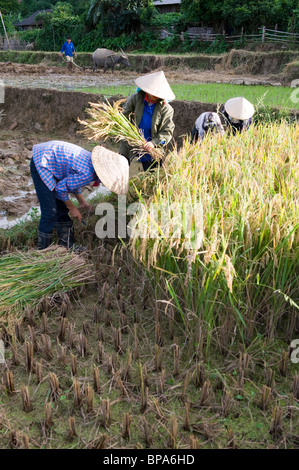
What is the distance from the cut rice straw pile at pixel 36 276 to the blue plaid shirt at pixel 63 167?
424 millimetres

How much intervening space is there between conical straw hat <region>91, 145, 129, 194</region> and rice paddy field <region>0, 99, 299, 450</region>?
0.30m

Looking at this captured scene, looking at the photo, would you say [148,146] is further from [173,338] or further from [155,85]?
[173,338]

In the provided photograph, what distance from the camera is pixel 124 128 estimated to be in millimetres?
3488

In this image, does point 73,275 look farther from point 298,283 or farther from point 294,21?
point 294,21

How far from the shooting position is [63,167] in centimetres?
296

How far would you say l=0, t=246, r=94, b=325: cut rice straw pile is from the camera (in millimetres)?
2607

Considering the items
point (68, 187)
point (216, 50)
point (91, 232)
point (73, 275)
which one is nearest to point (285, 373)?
point (73, 275)

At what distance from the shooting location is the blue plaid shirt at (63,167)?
287cm

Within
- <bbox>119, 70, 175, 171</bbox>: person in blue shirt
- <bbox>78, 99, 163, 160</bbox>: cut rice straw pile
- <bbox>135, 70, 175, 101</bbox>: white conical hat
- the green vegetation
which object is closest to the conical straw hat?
<bbox>78, 99, 163, 160</bbox>: cut rice straw pile

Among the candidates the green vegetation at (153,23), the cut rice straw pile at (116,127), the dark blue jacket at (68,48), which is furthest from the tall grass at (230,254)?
the green vegetation at (153,23)

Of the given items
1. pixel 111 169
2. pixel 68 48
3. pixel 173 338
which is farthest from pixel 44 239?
pixel 68 48

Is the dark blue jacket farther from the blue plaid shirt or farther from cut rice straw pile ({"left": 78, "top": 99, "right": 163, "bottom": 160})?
the blue plaid shirt

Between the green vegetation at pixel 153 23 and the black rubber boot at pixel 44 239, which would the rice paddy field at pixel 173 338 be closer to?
the black rubber boot at pixel 44 239

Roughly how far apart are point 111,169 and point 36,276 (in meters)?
0.83
